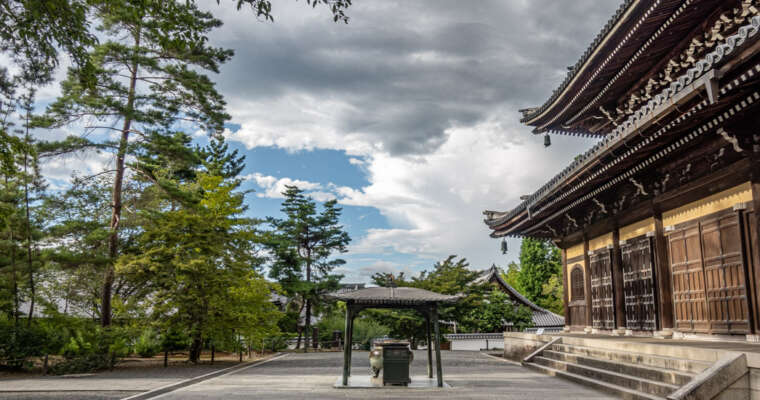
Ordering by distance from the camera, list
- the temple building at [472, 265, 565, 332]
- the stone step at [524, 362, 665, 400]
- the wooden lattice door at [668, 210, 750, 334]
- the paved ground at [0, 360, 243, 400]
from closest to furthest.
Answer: the stone step at [524, 362, 665, 400]
the wooden lattice door at [668, 210, 750, 334]
the paved ground at [0, 360, 243, 400]
the temple building at [472, 265, 565, 332]

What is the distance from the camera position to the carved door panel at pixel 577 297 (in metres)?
16.7

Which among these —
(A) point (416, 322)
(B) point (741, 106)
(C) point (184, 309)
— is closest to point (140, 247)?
(C) point (184, 309)

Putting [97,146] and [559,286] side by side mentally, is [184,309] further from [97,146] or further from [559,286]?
[559,286]

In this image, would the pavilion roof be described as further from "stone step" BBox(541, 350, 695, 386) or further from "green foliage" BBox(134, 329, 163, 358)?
"green foliage" BBox(134, 329, 163, 358)

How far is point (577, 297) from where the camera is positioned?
17.2 m

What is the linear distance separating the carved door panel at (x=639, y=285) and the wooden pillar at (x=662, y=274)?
1.19ft

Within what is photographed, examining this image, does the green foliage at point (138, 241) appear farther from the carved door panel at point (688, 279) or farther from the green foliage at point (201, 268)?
the carved door panel at point (688, 279)

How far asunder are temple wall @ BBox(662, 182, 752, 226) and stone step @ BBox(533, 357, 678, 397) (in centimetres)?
354

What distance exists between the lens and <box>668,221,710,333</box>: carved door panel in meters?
10.3

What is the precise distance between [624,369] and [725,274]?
99.6 inches

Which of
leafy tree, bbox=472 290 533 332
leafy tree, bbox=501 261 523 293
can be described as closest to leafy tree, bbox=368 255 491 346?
leafy tree, bbox=472 290 533 332

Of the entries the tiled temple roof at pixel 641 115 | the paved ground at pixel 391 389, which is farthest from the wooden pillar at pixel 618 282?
the paved ground at pixel 391 389

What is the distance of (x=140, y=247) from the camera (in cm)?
1773

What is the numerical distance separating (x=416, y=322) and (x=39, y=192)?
18.6 metres
